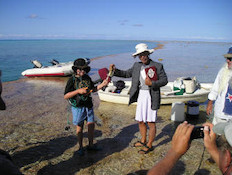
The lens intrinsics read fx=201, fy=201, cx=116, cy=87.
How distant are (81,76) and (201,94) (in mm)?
6432

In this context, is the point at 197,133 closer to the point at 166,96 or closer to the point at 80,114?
the point at 80,114

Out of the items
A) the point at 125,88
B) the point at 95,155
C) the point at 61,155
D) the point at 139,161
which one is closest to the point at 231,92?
the point at 139,161

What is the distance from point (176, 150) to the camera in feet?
4.66

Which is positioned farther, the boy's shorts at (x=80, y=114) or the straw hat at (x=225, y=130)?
the boy's shorts at (x=80, y=114)

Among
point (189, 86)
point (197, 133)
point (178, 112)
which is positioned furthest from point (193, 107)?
point (197, 133)

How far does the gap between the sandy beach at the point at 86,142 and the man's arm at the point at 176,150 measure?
295 centimetres

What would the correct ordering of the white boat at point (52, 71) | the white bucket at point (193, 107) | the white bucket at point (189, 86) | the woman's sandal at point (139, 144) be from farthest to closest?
the white boat at point (52, 71) → the white bucket at point (189, 86) → the white bucket at point (193, 107) → the woman's sandal at point (139, 144)

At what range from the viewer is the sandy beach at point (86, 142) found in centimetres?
426

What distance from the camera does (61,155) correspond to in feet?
15.7

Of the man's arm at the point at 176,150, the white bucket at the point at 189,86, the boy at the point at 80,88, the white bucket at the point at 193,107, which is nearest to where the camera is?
the man's arm at the point at 176,150

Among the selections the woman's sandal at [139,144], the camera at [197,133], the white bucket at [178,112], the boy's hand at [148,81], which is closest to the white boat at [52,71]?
the white bucket at [178,112]

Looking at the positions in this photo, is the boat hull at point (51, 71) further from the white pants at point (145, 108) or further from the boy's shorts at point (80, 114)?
the white pants at point (145, 108)

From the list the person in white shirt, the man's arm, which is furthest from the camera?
the person in white shirt

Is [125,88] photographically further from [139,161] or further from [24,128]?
[139,161]
